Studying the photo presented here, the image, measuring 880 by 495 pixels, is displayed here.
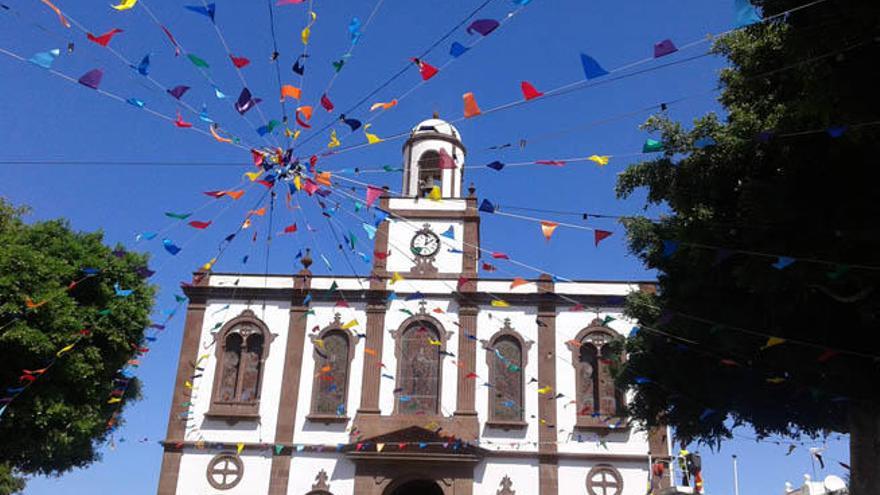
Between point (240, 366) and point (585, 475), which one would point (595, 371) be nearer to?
point (585, 475)

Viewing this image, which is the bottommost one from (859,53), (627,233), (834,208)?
(834,208)

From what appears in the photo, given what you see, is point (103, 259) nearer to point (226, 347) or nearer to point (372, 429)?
point (226, 347)

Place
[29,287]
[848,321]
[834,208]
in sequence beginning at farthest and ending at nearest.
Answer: [29,287], [848,321], [834,208]

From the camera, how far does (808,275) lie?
933cm

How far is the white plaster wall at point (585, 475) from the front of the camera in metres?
21.4

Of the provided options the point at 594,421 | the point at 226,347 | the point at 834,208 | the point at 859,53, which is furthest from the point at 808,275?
the point at 226,347

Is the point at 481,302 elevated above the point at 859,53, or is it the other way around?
the point at 481,302

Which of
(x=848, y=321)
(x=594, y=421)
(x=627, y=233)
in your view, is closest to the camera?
(x=848, y=321)

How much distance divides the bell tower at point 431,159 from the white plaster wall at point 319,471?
9.68 metres

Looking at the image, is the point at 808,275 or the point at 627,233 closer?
the point at 808,275

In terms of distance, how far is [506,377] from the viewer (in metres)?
23.1

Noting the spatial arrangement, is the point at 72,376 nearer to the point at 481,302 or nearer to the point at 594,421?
the point at 481,302

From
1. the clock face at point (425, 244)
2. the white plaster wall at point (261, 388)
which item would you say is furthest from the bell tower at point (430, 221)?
the white plaster wall at point (261, 388)

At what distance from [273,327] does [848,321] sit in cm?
1796
